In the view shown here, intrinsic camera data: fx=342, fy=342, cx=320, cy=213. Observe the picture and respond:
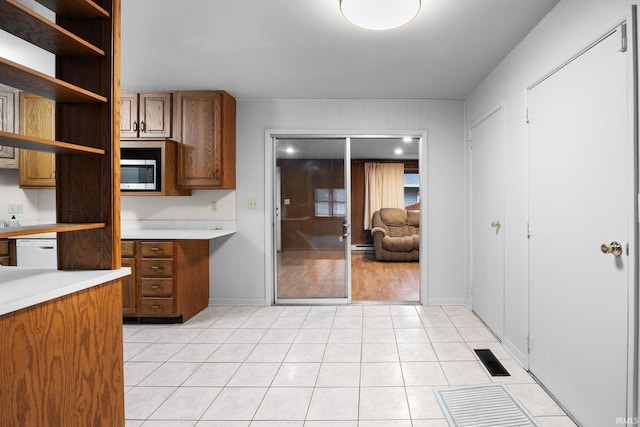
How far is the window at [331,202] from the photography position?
392 cm

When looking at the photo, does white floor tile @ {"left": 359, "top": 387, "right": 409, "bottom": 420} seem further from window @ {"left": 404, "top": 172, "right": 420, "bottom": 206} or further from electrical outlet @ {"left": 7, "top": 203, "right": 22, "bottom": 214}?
window @ {"left": 404, "top": 172, "right": 420, "bottom": 206}

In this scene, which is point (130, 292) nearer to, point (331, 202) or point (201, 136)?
point (201, 136)

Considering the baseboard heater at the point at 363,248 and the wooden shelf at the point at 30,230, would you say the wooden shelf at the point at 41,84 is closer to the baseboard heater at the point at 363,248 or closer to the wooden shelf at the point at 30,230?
the wooden shelf at the point at 30,230

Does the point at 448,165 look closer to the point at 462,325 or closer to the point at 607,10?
the point at 462,325

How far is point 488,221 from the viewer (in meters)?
3.07

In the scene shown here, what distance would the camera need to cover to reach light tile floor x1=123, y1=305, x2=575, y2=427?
186 centimetres

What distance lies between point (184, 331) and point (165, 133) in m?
1.95

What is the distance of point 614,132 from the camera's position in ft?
4.97

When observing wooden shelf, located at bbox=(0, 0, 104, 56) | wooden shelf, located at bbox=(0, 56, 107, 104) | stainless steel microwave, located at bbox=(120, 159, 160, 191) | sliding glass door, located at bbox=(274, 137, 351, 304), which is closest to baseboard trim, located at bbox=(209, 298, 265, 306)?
sliding glass door, located at bbox=(274, 137, 351, 304)

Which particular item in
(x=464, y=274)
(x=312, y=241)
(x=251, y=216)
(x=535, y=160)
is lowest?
(x=464, y=274)

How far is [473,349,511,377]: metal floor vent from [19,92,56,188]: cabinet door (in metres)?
4.18

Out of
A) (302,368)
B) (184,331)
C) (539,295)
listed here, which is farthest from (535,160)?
(184,331)

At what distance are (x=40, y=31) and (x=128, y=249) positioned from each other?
2.28 metres

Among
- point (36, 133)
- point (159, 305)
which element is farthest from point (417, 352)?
point (36, 133)
